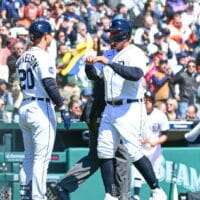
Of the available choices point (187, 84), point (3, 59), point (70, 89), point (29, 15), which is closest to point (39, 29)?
point (70, 89)

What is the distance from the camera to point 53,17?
18953mm

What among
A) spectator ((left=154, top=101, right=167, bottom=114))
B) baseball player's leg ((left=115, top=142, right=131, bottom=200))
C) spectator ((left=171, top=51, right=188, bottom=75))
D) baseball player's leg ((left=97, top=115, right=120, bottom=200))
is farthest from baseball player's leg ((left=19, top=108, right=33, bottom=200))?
spectator ((left=171, top=51, right=188, bottom=75))

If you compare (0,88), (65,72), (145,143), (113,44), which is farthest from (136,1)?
(113,44)

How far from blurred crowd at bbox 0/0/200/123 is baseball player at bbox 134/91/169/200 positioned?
6.11 feet

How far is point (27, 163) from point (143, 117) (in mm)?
1249

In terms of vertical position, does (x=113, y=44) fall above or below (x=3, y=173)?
above

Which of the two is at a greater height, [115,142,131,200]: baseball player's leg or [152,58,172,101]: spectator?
[152,58,172,101]: spectator

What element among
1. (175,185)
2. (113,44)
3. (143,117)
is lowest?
(175,185)

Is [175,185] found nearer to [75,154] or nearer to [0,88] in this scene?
[75,154]

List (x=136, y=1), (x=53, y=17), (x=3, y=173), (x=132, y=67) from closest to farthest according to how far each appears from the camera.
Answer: (x=132, y=67), (x=3, y=173), (x=53, y=17), (x=136, y=1)

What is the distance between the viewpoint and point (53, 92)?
9562 mm

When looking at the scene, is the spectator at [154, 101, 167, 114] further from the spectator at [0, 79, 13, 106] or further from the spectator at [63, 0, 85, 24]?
the spectator at [63, 0, 85, 24]

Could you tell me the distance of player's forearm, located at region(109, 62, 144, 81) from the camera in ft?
30.6

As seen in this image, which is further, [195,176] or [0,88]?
[0,88]
